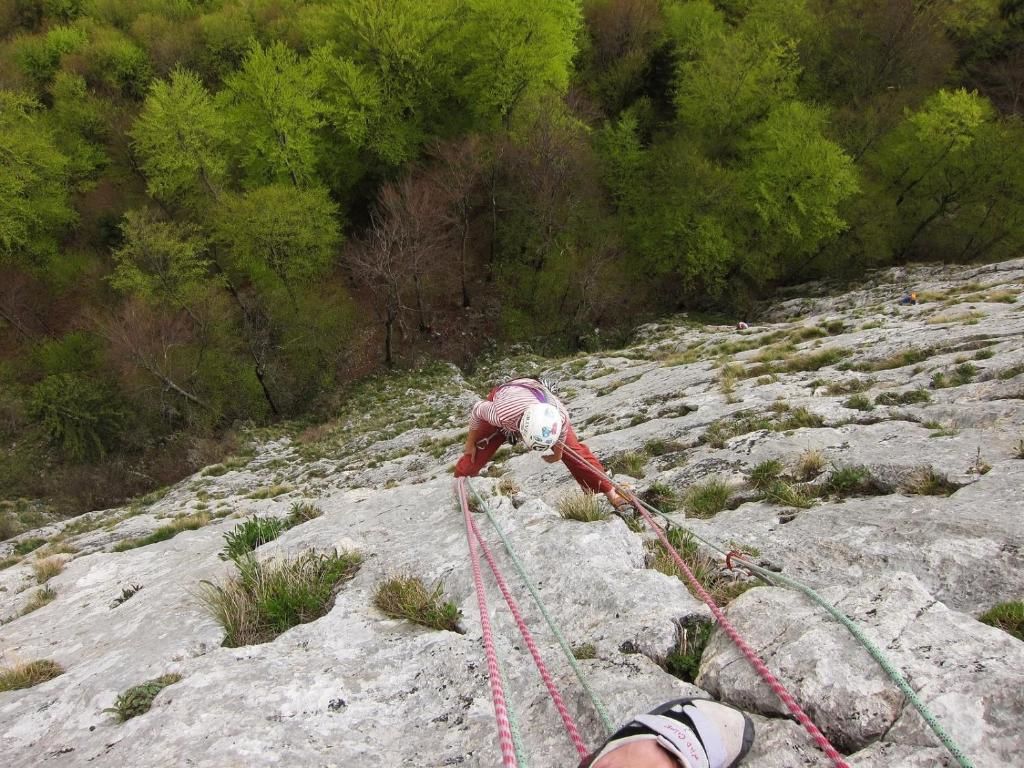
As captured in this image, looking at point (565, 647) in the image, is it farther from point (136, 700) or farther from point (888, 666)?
point (136, 700)

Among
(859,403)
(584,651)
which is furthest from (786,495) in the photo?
(859,403)

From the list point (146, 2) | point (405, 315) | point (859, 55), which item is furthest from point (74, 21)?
point (859, 55)

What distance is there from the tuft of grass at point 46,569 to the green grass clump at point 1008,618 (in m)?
11.2

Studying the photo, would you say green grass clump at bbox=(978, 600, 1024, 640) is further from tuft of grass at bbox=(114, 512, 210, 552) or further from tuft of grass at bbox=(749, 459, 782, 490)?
tuft of grass at bbox=(114, 512, 210, 552)

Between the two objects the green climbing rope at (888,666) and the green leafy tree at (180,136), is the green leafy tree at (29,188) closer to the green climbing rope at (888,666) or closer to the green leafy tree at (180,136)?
the green leafy tree at (180,136)

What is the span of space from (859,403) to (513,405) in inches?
225

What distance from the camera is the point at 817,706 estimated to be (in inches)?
110

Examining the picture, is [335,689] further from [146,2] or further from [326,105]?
[146,2]

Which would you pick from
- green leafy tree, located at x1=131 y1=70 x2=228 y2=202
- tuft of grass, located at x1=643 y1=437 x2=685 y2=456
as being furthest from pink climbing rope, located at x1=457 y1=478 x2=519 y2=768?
green leafy tree, located at x1=131 y1=70 x2=228 y2=202

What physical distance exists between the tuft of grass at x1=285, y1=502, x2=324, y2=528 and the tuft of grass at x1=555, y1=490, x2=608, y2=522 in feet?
12.8

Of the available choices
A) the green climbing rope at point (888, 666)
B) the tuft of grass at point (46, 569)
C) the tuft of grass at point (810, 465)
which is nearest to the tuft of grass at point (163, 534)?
the tuft of grass at point (46, 569)

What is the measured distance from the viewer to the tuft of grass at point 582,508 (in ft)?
17.8

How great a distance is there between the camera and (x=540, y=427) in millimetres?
5922

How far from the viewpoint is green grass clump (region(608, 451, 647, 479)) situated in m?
8.16
